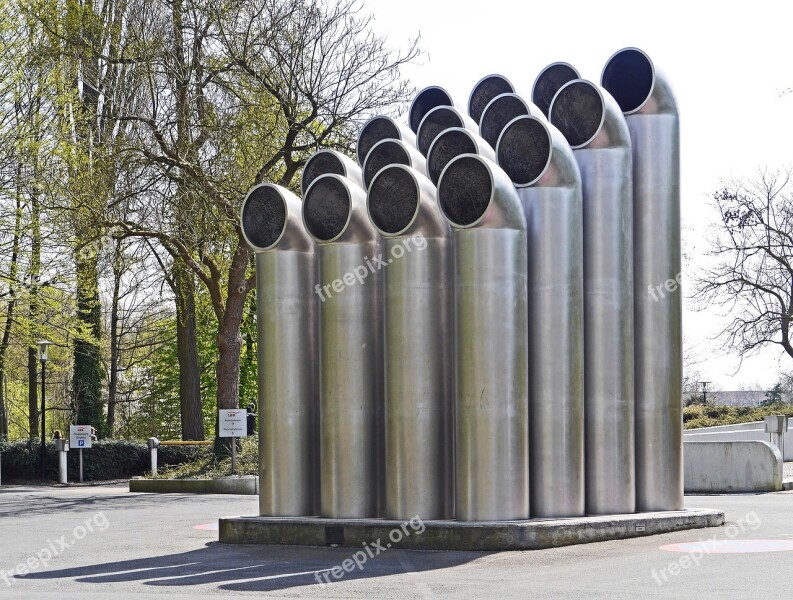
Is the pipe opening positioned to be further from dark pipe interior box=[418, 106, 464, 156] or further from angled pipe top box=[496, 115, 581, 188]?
angled pipe top box=[496, 115, 581, 188]

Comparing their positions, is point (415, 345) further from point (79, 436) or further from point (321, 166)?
point (79, 436)

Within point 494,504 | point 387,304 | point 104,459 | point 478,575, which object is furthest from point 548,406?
point 104,459

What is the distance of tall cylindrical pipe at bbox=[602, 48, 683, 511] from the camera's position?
1437 cm

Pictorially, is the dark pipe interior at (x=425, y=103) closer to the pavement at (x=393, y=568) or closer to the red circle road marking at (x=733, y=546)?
the pavement at (x=393, y=568)

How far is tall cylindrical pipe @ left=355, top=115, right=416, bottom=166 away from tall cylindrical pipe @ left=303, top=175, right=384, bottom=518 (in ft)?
8.59

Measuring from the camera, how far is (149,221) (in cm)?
2727

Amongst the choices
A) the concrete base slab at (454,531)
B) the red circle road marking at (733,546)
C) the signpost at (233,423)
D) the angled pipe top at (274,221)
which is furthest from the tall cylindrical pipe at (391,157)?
the signpost at (233,423)

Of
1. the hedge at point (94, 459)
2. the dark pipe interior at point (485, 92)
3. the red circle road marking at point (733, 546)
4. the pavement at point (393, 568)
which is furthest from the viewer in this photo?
the hedge at point (94, 459)

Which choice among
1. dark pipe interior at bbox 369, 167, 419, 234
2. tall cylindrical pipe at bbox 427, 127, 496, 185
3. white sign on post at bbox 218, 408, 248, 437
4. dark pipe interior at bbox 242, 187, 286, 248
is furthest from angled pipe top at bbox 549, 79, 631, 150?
white sign on post at bbox 218, 408, 248, 437

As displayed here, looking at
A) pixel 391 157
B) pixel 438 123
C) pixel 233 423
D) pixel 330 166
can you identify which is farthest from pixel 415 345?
pixel 233 423

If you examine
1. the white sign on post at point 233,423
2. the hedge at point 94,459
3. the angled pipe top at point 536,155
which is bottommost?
the hedge at point 94,459

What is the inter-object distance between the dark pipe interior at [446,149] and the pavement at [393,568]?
4.74 m

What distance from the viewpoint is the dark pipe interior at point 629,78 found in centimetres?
1492

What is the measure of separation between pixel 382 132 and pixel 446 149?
2357 millimetres
